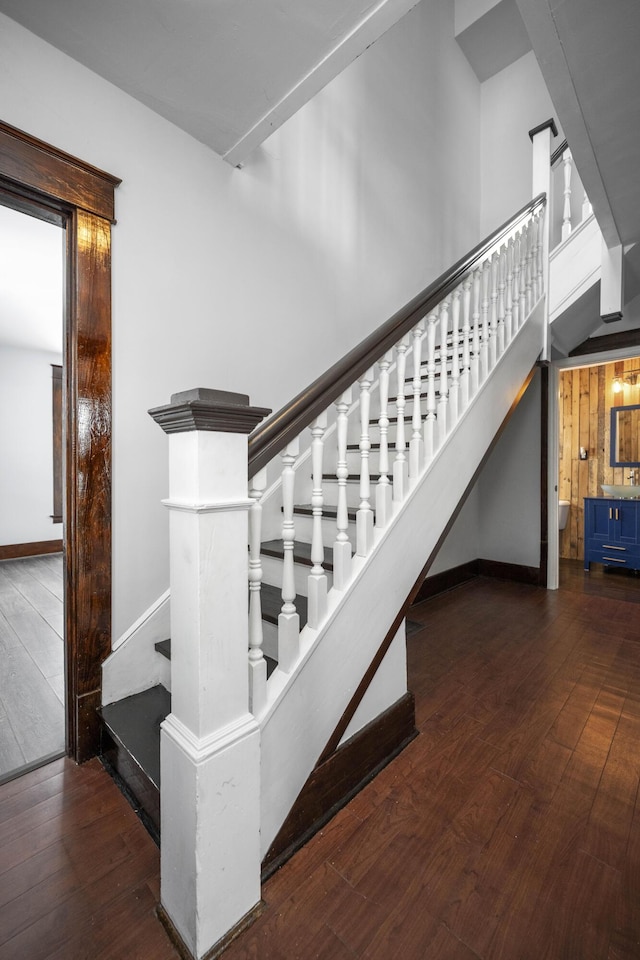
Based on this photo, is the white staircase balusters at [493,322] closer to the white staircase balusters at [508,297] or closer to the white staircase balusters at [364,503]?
the white staircase balusters at [508,297]

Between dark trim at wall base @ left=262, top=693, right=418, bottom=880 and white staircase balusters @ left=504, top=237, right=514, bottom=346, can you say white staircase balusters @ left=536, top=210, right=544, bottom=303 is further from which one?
dark trim at wall base @ left=262, top=693, right=418, bottom=880

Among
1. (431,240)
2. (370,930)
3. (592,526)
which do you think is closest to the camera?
(370,930)

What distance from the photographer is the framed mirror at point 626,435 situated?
4.60 meters

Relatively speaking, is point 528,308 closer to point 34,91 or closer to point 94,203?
point 94,203

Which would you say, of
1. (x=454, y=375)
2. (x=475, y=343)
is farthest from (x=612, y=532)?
(x=454, y=375)

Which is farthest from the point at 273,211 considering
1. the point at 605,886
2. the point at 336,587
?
the point at 605,886

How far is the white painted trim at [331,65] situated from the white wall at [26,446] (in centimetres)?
450

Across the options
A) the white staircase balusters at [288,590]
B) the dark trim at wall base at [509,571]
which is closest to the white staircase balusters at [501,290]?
the white staircase balusters at [288,590]

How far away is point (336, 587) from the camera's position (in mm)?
1344

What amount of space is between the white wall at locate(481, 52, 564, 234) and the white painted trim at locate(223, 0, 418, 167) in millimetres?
3132

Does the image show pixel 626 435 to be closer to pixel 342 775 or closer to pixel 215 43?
pixel 342 775

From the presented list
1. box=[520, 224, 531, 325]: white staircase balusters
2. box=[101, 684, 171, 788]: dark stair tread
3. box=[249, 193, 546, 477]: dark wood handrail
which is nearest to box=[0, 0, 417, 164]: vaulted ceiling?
box=[249, 193, 546, 477]: dark wood handrail

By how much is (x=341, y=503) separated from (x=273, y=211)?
1.73m

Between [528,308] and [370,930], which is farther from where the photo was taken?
[528,308]
